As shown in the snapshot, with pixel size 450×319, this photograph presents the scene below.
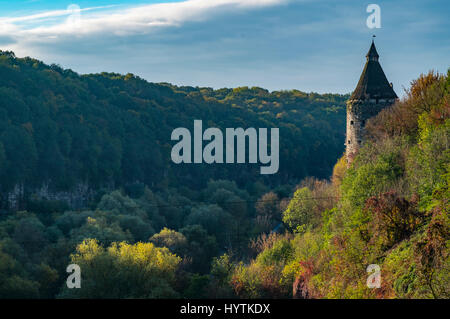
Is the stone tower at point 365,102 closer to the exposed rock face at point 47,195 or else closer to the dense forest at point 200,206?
the dense forest at point 200,206

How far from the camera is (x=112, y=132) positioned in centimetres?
7169

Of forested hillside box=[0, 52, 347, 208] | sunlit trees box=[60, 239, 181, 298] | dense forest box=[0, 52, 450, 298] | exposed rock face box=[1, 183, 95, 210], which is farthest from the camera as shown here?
forested hillside box=[0, 52, 347, 208]

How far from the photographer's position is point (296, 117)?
368 feet

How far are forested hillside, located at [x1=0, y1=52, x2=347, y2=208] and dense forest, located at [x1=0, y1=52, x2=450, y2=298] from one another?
0.72ft

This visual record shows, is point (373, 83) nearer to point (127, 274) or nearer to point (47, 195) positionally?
point (127, 274)

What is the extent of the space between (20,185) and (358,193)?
39.6 m

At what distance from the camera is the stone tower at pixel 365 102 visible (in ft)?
105

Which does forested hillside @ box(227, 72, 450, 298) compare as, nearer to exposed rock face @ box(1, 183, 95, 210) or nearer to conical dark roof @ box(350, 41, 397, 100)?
conical dark roof @ box(350, 41, 397, 100)

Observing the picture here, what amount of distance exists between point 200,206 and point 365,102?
1087 inches

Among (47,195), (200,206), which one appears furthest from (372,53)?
(47,195)

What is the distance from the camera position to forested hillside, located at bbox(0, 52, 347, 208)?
56406 mm

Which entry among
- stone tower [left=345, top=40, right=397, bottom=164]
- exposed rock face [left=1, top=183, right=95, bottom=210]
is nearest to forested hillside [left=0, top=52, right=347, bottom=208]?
exposed rock face [left=1, top=183, right=95, bottom=210]

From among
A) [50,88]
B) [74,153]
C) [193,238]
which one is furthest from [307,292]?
[50,88]
